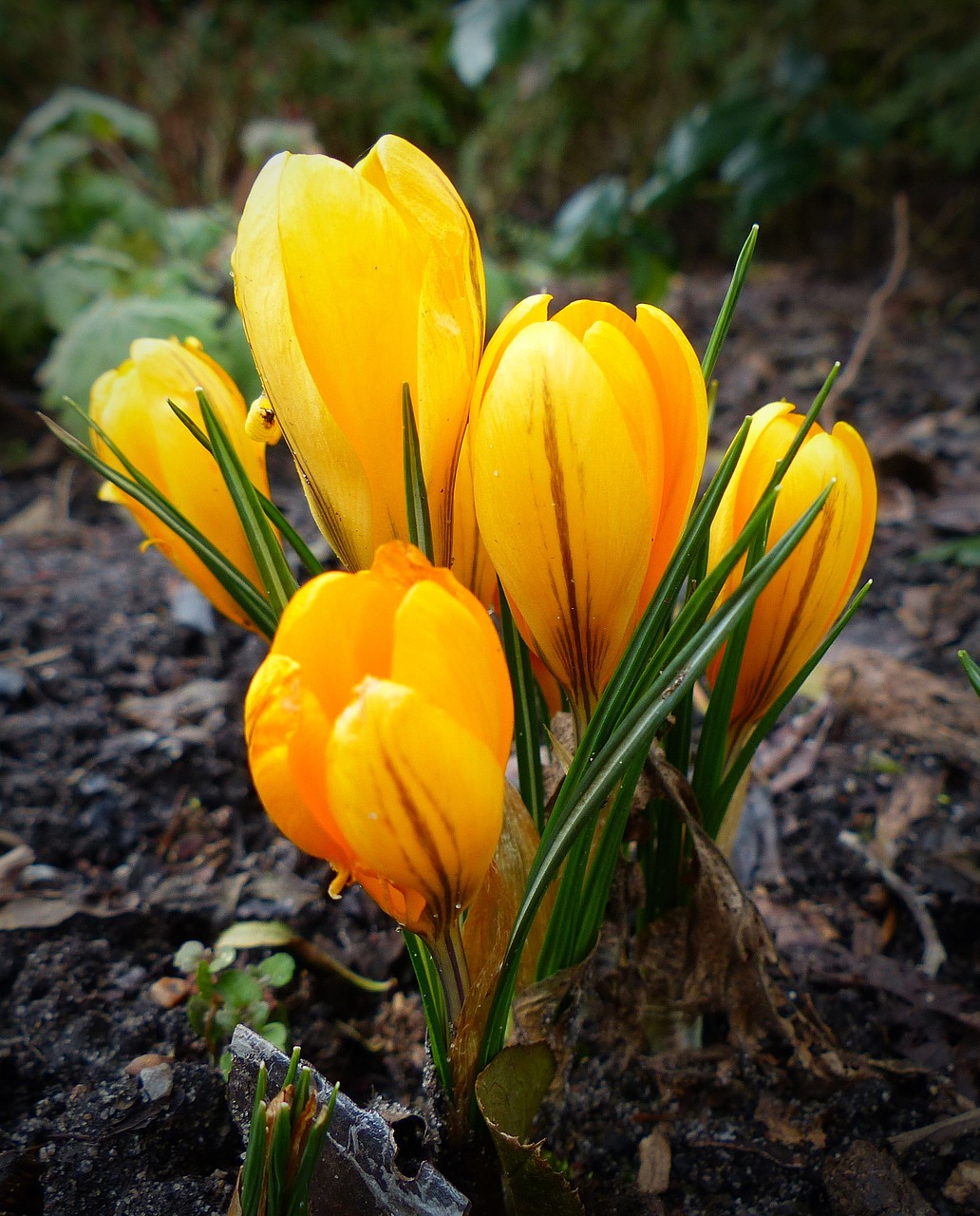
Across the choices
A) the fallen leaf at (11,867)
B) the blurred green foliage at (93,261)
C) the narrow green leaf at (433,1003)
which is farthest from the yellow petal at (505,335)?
the blurred green foliage at (93,261)

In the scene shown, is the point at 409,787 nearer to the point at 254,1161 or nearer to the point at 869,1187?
the point at 254,1161

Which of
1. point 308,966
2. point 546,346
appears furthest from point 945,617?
point 546,346

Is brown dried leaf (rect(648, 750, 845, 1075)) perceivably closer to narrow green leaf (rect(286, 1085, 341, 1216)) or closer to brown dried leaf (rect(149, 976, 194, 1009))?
narrow green leaf (rect(286, 1085, 341, 1216))

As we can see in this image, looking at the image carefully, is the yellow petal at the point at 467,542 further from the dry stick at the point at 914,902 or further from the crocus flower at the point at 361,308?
the dry stick at the point at 914,902

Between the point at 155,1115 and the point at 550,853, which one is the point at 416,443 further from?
the point at 155,1115

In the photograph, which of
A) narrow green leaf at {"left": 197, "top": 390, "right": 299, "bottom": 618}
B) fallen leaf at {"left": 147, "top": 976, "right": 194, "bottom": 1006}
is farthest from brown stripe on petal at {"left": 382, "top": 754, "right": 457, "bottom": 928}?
fallen leaf at {"left": 147, "top": 976, "right": 194, "bottom": 1006}

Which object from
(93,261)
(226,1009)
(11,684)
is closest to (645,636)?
(226,1009)
